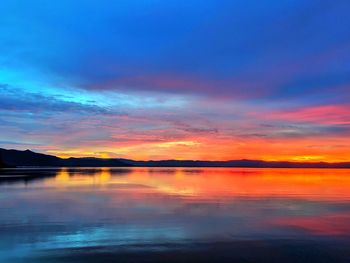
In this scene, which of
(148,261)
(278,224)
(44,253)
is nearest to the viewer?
(148,261)

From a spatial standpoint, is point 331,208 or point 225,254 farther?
point 331,208

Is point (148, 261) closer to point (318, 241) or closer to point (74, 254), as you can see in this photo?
point (74, 254)

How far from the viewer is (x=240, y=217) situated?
22688 millimetres

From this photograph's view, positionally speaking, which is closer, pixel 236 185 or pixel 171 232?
pixel 171 232

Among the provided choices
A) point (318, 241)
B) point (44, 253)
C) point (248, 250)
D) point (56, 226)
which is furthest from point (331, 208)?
point (44, 253)

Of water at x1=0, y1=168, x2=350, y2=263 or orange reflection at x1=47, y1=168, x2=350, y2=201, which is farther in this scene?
orange reflection at x1=47, y1=168, x2=350, y2=201

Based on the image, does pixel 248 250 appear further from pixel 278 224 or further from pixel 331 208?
pixel 331 208

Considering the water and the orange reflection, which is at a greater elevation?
Result: the orange reflection

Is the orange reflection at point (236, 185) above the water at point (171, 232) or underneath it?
above

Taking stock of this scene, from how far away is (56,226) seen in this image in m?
19.0

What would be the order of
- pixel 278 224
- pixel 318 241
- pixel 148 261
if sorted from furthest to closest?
1. pixel 278 224
2. pixel 318 241
3. pixel 148 261

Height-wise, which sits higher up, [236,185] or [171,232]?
[236,185]

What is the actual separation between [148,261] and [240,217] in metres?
10.9

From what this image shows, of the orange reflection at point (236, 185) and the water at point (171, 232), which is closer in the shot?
the water at point (171, 232)
